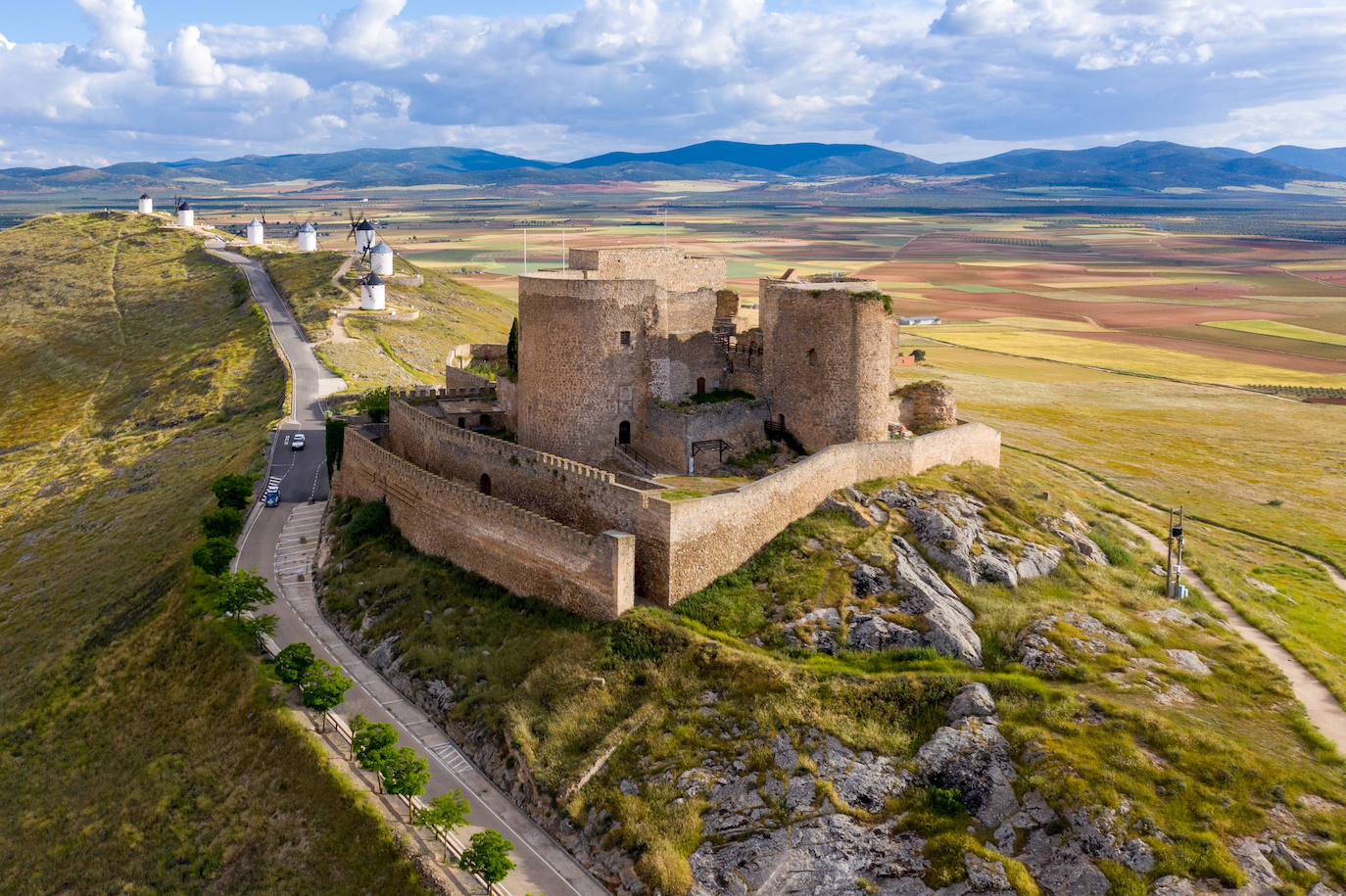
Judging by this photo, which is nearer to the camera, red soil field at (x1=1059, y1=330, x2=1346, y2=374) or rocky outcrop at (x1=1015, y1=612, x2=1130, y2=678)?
rocky outcrop at (x1=1015, y1=612, x2=1130, y2=678)

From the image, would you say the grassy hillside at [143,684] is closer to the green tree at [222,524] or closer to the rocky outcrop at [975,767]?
the green tree at [222,524]

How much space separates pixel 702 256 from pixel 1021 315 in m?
121

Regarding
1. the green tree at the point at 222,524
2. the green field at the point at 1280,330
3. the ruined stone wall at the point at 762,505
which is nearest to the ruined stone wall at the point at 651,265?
the ruined stone wall at the point at 762,505

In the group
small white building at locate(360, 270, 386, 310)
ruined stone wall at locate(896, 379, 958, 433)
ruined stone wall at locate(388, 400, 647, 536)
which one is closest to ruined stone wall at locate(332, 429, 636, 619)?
ruined stone wall at locate(388, 400, 647, 536)

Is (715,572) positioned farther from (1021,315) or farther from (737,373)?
(1021,315)

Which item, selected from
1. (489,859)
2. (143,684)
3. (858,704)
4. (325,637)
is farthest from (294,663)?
Answer: (858,704)

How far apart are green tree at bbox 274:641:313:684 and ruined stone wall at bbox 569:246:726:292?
1915cm

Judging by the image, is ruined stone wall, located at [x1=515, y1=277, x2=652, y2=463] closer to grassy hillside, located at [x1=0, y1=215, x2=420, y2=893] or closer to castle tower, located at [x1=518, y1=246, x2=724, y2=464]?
castle tower, located at [x1=518, y1=246, x2=724, y2=464]

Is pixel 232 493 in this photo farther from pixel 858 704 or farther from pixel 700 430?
pixel 858 704

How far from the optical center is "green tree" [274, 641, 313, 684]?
3778cm

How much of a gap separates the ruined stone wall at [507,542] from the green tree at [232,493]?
7655mm

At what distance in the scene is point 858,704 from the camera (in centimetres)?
3175

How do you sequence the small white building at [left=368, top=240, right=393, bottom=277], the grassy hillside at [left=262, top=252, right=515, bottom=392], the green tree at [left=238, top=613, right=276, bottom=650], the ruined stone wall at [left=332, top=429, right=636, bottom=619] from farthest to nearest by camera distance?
the small white building at [left=368, top=240, right=393, bottom=277], the grassy hillside at [left=262, top=252, right=515, bottom=392], the green tree at [left=238, top=613, right=276, bottom=650], the ruined stone wall at [left=332, top=429, right=636, bottom=619]

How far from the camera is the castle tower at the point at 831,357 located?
44.0m
